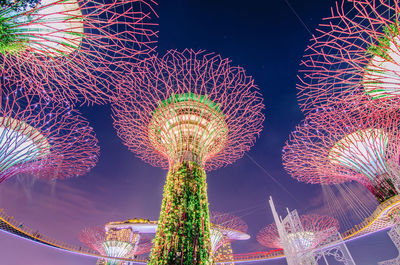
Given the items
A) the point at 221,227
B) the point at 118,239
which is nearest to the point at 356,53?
the point at 221,227

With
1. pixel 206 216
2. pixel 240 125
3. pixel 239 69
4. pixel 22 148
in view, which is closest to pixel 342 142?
pixel 240 125

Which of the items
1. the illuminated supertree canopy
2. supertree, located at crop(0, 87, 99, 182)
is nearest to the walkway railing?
the illuminated supertree canopy

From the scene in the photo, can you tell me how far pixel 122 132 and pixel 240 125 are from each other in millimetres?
8905

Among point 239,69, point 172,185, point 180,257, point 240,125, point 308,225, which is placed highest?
point 239,69

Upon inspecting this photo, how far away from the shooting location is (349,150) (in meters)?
15.4

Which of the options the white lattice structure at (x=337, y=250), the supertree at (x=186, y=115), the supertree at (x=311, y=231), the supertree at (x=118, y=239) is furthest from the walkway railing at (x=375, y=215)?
the supertree at (x=118, y=239)

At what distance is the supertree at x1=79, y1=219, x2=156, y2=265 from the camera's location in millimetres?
23859

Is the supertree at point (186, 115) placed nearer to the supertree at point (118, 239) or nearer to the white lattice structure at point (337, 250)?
the white lattice structure at point (337, 250)

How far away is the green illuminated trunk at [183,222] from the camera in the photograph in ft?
27.3

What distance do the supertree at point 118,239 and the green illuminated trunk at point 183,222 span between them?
754 inches

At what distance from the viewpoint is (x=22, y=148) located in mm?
13914

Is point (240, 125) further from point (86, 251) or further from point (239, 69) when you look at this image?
point (86, 251)

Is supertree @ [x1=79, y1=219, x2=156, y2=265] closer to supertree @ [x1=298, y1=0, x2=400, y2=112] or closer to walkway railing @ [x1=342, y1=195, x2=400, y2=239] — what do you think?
walkway railing @ [x1=342, y1=195, x2=400, y2=239]

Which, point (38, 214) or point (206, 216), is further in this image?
point (38, 214)
